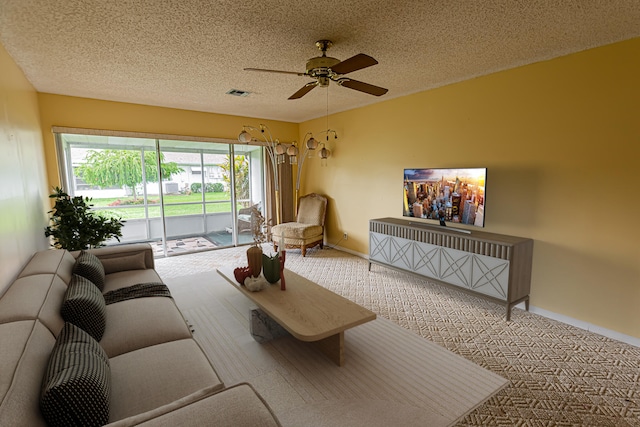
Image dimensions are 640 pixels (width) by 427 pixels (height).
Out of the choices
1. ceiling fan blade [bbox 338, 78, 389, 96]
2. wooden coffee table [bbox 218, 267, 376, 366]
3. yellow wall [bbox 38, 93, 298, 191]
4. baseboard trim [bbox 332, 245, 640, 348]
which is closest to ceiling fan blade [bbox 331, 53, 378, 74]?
ceiling fan blade [bbox 338, 78, 389, 96]

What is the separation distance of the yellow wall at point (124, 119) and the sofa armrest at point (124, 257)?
2.08 m

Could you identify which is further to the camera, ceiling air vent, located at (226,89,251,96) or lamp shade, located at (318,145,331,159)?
lamp shade, located at (318,145,331,159)

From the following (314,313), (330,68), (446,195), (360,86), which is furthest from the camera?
(446,195)

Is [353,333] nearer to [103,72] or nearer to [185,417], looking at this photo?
[185,417]

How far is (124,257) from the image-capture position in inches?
127

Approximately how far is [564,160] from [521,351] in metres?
1.79

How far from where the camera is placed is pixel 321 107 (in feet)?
17.3

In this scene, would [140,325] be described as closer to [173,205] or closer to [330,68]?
[330,68]

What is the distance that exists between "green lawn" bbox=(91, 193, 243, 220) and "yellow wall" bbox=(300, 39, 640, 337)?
403cm

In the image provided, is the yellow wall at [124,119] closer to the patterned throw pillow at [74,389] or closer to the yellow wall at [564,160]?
the yellow wall at [564,160]

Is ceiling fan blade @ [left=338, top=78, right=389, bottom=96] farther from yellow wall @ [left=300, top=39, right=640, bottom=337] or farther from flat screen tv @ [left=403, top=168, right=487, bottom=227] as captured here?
yellow wall @ [left=300, top=39, right=640, bottom=337]

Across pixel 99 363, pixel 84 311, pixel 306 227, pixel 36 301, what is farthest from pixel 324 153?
pixel 99 363

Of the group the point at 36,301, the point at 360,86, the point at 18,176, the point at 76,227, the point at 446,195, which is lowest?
the point at 36,301

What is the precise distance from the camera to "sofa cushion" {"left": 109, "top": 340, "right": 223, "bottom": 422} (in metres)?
1.38
